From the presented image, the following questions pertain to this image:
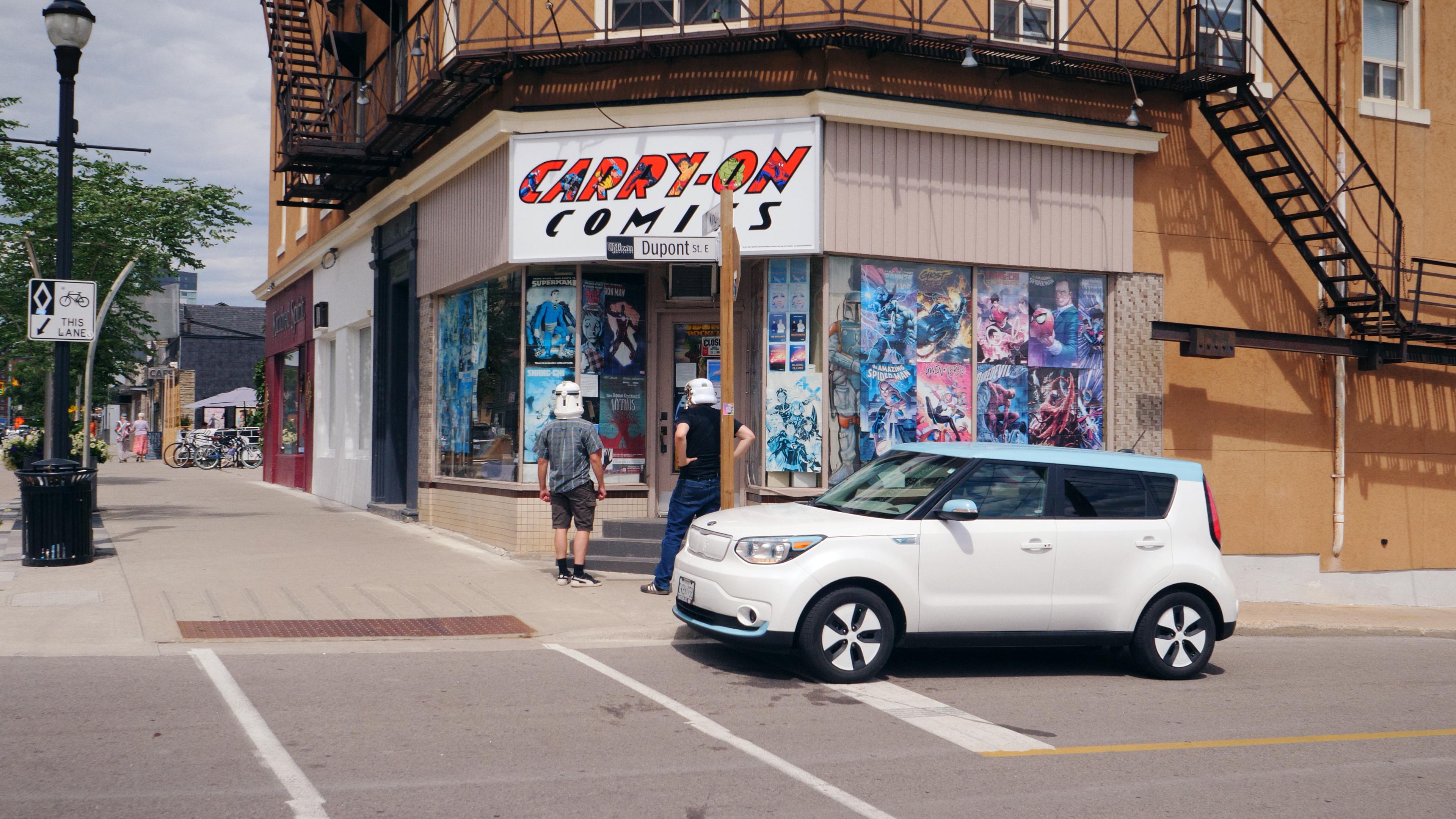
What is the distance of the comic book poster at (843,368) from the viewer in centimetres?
1238

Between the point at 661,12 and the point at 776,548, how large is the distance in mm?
7500

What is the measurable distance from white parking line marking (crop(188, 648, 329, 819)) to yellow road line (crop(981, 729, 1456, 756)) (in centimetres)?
318

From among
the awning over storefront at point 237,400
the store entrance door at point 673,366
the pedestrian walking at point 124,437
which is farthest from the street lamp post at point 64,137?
the pedestrian walking at point 124,437

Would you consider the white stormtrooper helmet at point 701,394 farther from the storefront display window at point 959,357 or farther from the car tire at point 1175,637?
the car tire at point 1175,637

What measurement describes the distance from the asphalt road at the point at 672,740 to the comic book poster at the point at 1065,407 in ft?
16.7

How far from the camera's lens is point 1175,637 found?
831 centimetres

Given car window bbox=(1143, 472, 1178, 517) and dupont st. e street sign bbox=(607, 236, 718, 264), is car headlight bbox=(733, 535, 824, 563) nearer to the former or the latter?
car window bbox=(1143, 472, 1178, 517)

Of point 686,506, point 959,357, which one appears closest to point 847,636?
point 686,506

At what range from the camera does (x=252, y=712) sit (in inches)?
248

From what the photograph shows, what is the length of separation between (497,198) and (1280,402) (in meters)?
9.54

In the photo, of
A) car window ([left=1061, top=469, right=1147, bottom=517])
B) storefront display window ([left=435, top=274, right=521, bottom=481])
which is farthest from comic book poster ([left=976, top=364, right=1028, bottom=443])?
storefront display window ([left=435, top=274, right=521, bottom=481])

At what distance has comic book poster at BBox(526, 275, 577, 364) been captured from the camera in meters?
13.1

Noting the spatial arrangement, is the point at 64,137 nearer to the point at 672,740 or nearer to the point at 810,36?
the point at 810,36

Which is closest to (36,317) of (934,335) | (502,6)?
(502,6)
